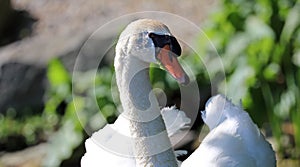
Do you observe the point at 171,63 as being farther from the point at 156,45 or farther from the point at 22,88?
the point at 22,88

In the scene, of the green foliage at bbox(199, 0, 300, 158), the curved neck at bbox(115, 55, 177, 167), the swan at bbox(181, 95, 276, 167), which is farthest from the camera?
the green foliage at bbox(199, 0, 300, 158)

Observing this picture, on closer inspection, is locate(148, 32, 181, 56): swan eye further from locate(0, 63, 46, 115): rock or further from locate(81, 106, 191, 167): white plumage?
locate(0, 63, 46, 115): rock

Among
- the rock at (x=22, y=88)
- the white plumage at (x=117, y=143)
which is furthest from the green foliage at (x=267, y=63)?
the rock at (x=22, y=88)

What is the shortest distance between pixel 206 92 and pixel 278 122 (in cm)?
74

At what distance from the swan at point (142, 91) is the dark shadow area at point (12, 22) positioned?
14.4 ft

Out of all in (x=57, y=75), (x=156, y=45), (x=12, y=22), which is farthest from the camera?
(x=12, y=22)

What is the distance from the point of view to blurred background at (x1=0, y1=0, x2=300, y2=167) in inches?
230

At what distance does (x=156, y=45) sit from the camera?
3.67 metres

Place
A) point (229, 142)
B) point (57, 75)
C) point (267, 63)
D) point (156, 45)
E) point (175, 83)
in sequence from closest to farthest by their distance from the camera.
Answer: point (156, 45), point (229, 142), point (267, 63), point (175, 83), point (57, 75)

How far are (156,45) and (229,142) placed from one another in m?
1.23

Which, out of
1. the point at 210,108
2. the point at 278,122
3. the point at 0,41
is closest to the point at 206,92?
the point at 278,122

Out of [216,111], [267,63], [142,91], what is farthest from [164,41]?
[267,63]

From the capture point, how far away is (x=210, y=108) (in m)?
4.92

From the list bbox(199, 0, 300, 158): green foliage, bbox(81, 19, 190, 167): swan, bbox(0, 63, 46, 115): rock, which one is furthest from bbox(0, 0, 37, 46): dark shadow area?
bbox(81, 19, 190, 167): swan
